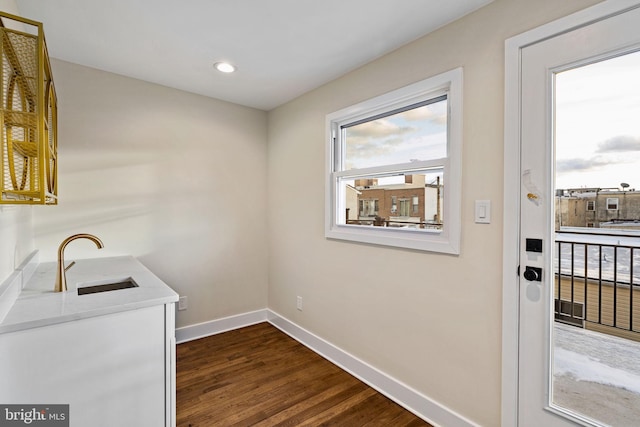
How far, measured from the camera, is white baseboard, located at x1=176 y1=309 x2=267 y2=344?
2908mm

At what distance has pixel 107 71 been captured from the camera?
99.0 inches

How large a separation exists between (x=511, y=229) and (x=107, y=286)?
2289mm

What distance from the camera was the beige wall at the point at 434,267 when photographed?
1.58 metres

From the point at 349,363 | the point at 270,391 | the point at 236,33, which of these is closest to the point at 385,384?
the point at 349,363

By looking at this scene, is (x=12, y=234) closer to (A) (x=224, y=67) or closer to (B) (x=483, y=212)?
(A) (x=224, y=67)

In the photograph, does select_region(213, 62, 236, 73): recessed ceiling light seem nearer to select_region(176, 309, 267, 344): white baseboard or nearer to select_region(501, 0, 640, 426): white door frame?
select_region(501, 0, 640, 426): white door frame

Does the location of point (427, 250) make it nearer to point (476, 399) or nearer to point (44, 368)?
point (476, 399)

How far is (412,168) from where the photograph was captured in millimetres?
2037

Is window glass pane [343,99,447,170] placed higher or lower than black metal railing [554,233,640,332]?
higher

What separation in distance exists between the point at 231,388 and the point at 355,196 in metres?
1.71

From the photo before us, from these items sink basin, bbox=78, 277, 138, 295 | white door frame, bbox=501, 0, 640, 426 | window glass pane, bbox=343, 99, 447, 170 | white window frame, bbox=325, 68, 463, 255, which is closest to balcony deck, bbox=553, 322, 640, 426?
white door frame, bbox=501, 0, 640, 426

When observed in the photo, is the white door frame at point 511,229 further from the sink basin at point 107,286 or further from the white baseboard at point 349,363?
the sink basin at point 107,286

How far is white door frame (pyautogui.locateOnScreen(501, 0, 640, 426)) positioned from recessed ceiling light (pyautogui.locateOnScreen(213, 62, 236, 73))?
186 cm

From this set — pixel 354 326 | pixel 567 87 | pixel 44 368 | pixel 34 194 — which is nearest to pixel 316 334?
pixel 354 326
